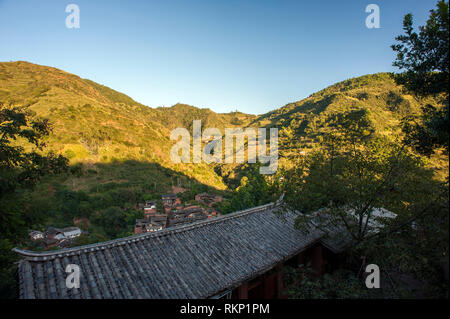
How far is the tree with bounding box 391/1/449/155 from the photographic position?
419 cm

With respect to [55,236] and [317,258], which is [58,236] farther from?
[317,258]

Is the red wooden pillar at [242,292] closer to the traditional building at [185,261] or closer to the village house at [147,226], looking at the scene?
the traditional building at [185,261]

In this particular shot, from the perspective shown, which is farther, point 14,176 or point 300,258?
point 300,258

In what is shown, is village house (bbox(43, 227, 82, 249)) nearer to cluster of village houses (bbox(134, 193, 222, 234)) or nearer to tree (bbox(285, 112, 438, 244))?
cluster of village houses (bbox(134, 193, 222, 234))

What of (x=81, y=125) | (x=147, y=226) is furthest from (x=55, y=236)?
(x=81, y=125)

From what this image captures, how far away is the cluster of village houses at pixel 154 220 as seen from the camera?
31797mm

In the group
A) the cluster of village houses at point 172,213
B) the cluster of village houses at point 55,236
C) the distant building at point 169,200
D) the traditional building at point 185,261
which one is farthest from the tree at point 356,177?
the distant building at point 169,200

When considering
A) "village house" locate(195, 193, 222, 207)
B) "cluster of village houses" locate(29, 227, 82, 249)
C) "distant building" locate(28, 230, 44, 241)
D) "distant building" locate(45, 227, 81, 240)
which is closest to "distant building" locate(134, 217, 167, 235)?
"cluster of village houses" locate(29, 227, 82, 249)

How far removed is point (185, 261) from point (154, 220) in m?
31.2

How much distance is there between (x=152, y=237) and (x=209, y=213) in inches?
1304

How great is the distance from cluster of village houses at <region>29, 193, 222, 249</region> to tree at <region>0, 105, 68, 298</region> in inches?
1019

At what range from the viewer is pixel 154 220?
3550 cm

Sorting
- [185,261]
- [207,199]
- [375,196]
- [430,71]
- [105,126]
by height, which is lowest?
[207,199]
